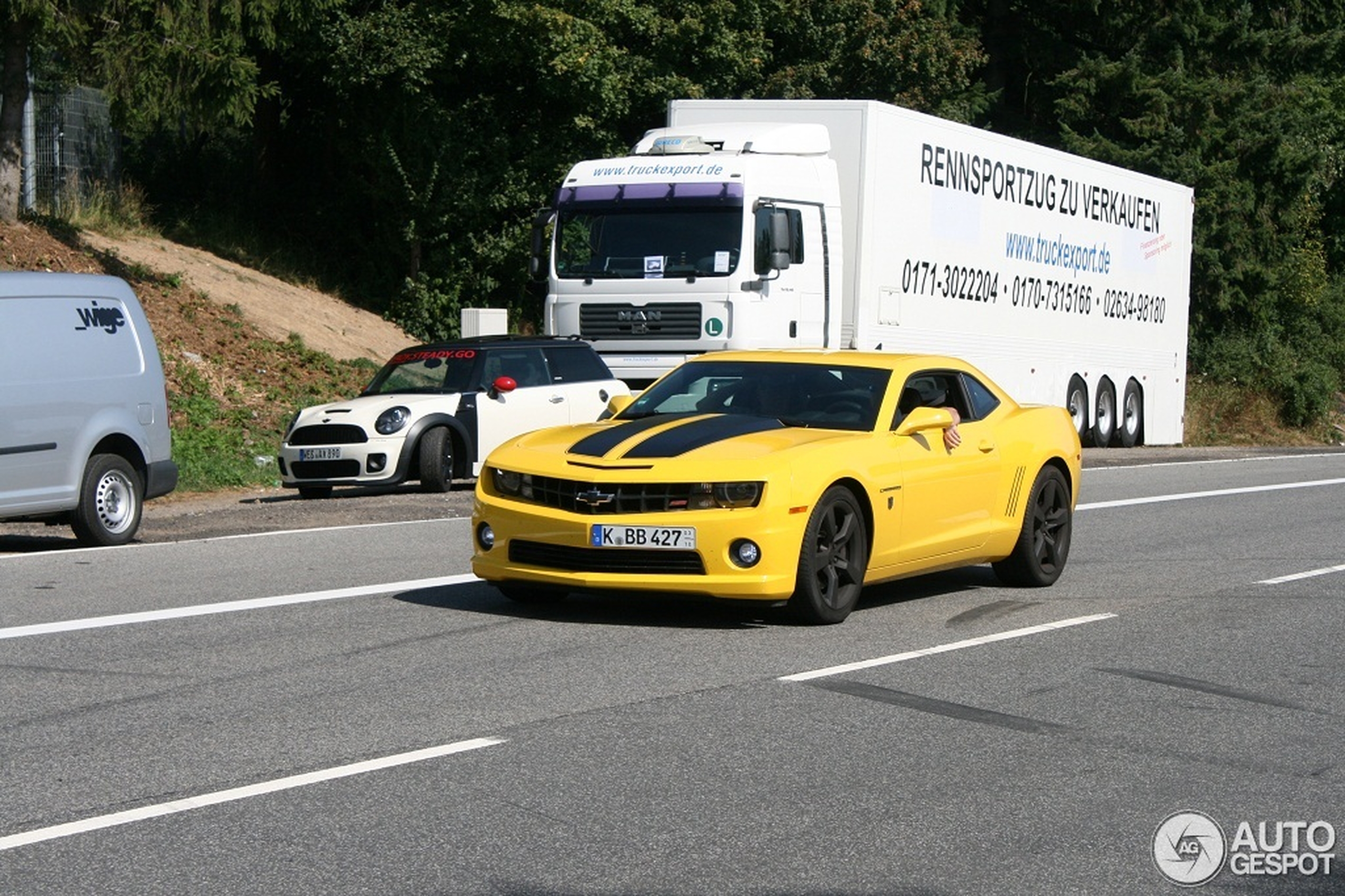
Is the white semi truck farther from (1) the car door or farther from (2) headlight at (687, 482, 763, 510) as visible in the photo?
(2) headlight at (687, 482, 763, 510)

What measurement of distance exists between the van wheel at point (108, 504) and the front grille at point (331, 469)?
12.9ft

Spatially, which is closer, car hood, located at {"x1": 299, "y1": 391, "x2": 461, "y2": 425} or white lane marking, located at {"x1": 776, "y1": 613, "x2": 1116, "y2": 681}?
white lane marking, located at {"x1": 776, "y1": 613, "x2": 1116, "y2": 681}

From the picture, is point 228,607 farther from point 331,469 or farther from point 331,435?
point 331,435

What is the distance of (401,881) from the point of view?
5125 millimetres

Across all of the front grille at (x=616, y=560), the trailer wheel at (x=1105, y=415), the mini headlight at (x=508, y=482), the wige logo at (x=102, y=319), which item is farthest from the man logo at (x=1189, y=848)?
the trailer wheel at (x=1105, y=415)

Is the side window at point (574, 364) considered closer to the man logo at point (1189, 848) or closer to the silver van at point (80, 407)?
the silver van at point (80, 407)

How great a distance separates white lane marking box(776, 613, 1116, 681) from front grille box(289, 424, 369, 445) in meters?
9.11

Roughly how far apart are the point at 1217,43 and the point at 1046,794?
155 feet

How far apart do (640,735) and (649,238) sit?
557 inches

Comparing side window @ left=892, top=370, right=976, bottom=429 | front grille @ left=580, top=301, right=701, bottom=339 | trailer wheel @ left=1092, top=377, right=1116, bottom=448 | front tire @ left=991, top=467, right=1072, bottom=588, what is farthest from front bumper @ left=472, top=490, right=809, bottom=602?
trailer wheel @ left=1092, top=377, right=1116, bottom=448

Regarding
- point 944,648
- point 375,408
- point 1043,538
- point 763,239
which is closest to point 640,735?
point 944,648

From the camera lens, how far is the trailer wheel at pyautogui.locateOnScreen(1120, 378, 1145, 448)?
103ft

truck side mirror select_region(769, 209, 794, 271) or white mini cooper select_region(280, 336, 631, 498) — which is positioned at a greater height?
truck side mirror select_region(769, 209, 794, 271)

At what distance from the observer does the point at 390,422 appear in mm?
17875
